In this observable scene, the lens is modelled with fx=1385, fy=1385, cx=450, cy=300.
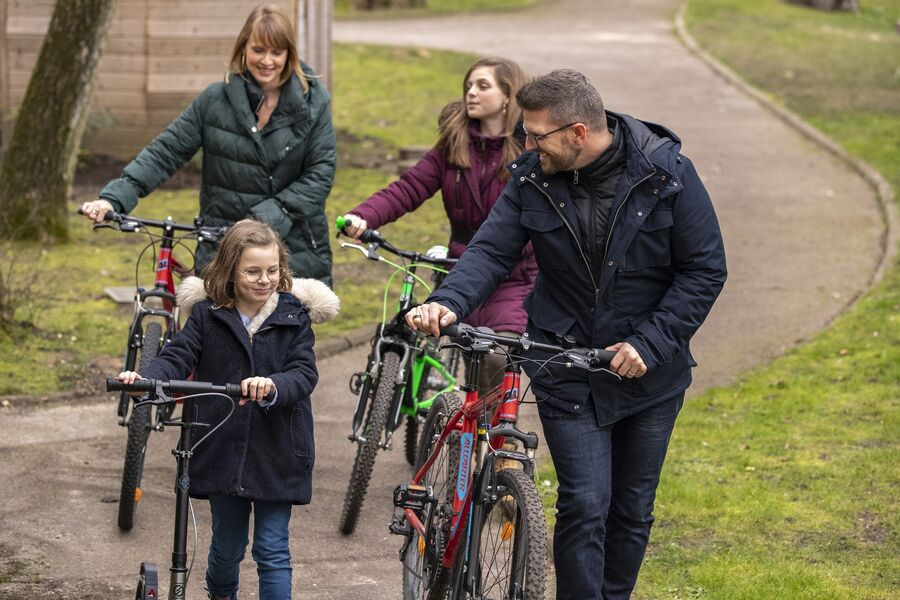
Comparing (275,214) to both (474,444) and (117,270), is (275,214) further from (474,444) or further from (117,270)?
(117,270)

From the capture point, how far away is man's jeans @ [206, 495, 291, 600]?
4734 mm

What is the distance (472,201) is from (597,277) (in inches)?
76.3

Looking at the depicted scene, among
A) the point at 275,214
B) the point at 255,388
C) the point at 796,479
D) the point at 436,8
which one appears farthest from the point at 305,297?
the point at 436,8

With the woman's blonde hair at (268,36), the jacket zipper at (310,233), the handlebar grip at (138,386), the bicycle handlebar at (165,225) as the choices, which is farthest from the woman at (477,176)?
the handlebar grip at (138,386)

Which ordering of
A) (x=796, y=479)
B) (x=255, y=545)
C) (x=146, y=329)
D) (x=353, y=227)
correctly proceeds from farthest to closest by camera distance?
(x=796, y=479), (x=146, y=329), (x=353, y=227), (x=255, y=545)

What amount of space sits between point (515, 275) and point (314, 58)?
1023 centimetres

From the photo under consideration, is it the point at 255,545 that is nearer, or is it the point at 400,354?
the point at 255,545

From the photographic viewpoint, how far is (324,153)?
662cm

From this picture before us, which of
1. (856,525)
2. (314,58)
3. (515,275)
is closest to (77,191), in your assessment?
(314,58)

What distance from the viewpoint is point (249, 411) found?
4.70 meters

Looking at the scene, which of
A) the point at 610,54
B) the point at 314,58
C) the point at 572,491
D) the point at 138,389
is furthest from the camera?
the point at 610,54

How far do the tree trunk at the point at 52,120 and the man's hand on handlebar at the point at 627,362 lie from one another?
7916 mm

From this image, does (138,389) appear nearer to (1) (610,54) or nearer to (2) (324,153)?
(2) (324,153)

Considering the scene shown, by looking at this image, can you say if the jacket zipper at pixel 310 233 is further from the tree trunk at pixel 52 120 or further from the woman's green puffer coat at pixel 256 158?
the tree trunk at pixel 52 120
